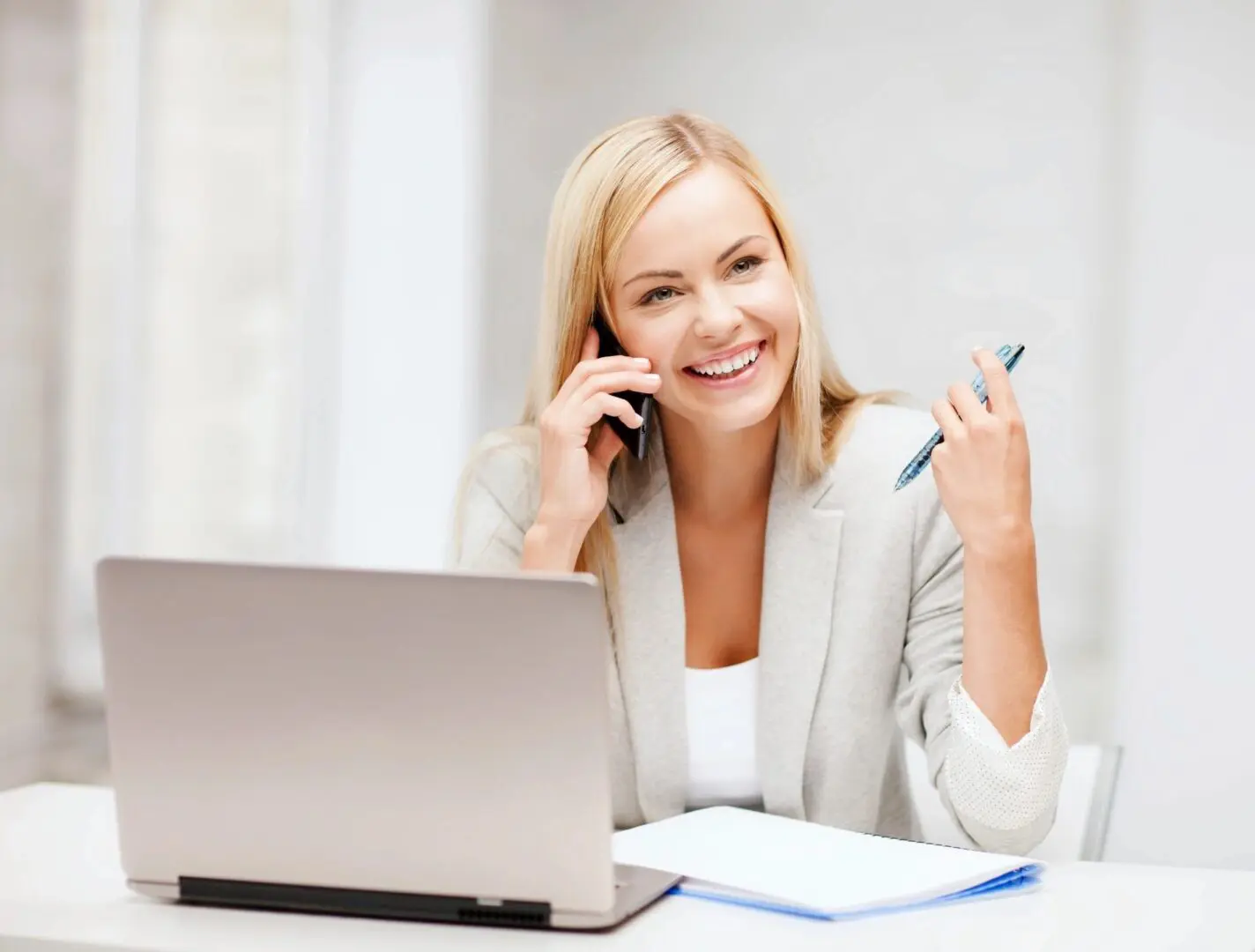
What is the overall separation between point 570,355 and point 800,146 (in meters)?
1.06

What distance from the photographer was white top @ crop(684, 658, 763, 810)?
1619 millimetres

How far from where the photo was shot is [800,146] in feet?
8.47

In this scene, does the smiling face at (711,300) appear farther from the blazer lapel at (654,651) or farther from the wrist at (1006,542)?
the wrist at (1006,542)

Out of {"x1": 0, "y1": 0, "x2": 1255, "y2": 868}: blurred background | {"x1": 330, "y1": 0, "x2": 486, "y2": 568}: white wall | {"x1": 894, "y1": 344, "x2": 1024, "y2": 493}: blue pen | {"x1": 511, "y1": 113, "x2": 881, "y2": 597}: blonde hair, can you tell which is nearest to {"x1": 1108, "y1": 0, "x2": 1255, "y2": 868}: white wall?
{"x1": 0, "y1": 0, "x2": 1255, "y2": 868}: blurred background

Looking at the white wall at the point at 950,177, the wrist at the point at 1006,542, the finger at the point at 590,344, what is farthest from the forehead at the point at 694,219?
the white wall at the point at 950,177

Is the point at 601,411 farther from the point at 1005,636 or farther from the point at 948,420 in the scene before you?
the point at 1005,636

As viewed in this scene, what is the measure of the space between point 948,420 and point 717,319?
1.04 feet

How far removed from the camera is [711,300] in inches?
62.9

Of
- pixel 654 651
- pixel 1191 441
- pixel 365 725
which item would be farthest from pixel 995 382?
pixel 1191 441

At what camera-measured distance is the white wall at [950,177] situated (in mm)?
2465

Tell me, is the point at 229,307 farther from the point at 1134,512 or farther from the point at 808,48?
the point at 1134,512

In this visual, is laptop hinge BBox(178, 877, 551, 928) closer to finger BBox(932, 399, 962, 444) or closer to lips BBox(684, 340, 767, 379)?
finger BBox(932, 399, 962, 444)

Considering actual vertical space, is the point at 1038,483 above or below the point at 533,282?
below

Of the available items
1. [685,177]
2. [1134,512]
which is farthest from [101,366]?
[1134,512]
